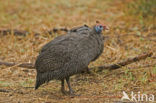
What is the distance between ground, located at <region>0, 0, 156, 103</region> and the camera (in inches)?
171

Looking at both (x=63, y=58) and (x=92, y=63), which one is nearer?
(x=63, y=58)

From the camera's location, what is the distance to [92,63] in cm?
548

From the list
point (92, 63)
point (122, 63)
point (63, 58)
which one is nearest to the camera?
point (63, 58)

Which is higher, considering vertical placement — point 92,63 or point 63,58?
point 63,58

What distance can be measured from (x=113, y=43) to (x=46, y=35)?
1.19 metres

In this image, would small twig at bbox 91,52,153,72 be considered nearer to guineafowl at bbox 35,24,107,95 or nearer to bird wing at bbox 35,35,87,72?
guineafowl at bbox 35,24,107,95

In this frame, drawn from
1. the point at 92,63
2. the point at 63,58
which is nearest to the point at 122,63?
the point at 92,63

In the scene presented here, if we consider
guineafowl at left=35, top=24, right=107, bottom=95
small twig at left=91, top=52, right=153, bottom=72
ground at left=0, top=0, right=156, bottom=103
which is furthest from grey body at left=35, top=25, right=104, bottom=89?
small twig at left=91, top=52, right=153, bottom=72

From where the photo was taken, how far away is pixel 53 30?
6.57 m

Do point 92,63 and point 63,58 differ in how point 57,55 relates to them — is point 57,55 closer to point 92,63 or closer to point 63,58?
point 63,58

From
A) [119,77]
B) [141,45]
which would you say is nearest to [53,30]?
[141,45]

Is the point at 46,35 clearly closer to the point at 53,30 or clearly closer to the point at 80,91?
the point at 53,30

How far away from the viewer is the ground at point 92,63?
14.3 feet

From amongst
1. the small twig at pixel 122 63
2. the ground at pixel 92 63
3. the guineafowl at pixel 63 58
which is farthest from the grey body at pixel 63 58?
the small twig at pixel 122 63
